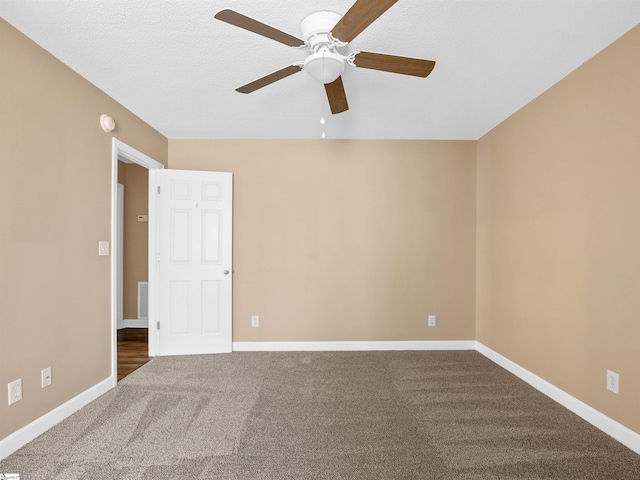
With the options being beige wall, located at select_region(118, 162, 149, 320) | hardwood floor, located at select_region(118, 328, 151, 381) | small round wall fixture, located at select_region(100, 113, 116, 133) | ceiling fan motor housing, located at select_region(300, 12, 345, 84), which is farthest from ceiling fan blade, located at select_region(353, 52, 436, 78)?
beige wall, located at select_region(118, 162, 149, 320)

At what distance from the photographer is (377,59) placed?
171cm

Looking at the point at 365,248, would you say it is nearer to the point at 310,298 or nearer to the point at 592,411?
the point at 310,298

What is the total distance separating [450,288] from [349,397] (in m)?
1.96

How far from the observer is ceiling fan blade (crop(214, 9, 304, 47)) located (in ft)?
4.53

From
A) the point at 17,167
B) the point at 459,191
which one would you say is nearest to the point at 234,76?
the point at 17,167

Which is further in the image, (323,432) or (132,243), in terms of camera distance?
(132,243)

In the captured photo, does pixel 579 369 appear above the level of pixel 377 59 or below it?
below

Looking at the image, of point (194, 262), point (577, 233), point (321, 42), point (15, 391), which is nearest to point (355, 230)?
point (194, 262)

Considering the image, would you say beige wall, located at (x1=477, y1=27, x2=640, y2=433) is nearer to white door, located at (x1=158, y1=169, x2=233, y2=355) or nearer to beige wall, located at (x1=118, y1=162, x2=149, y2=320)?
white door, located at (x1=158, y1=169, x2=233, y2=355)

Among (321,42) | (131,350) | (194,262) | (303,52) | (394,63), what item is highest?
(303,52)

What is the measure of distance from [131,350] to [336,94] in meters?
3.68

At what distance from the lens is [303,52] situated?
7.10ft

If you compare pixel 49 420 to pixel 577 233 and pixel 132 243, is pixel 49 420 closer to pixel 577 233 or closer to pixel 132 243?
pixel 132 243

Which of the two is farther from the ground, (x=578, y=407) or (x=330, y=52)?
(x=330, y=52)
